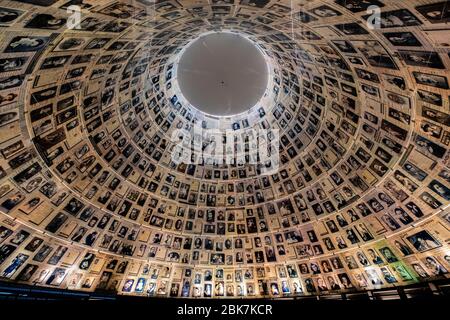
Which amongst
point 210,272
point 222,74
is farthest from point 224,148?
point 210,272

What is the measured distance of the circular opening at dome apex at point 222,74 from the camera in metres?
19.9

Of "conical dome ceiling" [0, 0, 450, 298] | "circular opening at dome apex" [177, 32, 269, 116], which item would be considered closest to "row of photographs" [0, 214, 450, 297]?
"conical dome ceiling" [0, 0, 450, 298]

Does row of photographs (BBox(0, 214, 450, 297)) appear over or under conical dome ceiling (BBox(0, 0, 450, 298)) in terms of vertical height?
under

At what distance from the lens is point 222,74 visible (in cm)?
2197

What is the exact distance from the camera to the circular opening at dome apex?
1994cm

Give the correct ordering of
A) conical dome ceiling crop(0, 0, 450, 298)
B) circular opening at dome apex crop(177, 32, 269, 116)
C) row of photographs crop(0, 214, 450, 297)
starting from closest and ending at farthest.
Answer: conical dome ceiling crop(0, 0, 450, 298)
row of photographs crop(0, 214, 450, 297)
circular opening at dome apex crop(177, 32, 269, 116)

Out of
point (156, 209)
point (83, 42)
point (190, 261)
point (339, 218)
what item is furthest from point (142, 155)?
point (339, 218)

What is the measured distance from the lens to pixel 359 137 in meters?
16.0

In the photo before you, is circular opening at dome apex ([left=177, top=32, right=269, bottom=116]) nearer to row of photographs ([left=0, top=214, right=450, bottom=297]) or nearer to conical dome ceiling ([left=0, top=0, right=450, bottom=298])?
conical dome ceiling ([left=0, top=0, right=450, bottom=298])

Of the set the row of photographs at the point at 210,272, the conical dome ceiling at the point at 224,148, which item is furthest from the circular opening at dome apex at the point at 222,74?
the row of photographs at the point at 210,272

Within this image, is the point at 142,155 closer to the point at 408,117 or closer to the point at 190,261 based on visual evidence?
the point at 190,261

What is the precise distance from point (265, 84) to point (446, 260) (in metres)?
14.9

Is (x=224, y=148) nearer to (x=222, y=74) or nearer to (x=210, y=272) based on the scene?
(x=222, y=74)

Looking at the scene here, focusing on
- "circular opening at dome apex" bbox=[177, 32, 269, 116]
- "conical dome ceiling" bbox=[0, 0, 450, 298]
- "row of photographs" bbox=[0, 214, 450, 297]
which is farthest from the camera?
"circular opening at dome apex" bbox=[177, 32, 269, 116]
